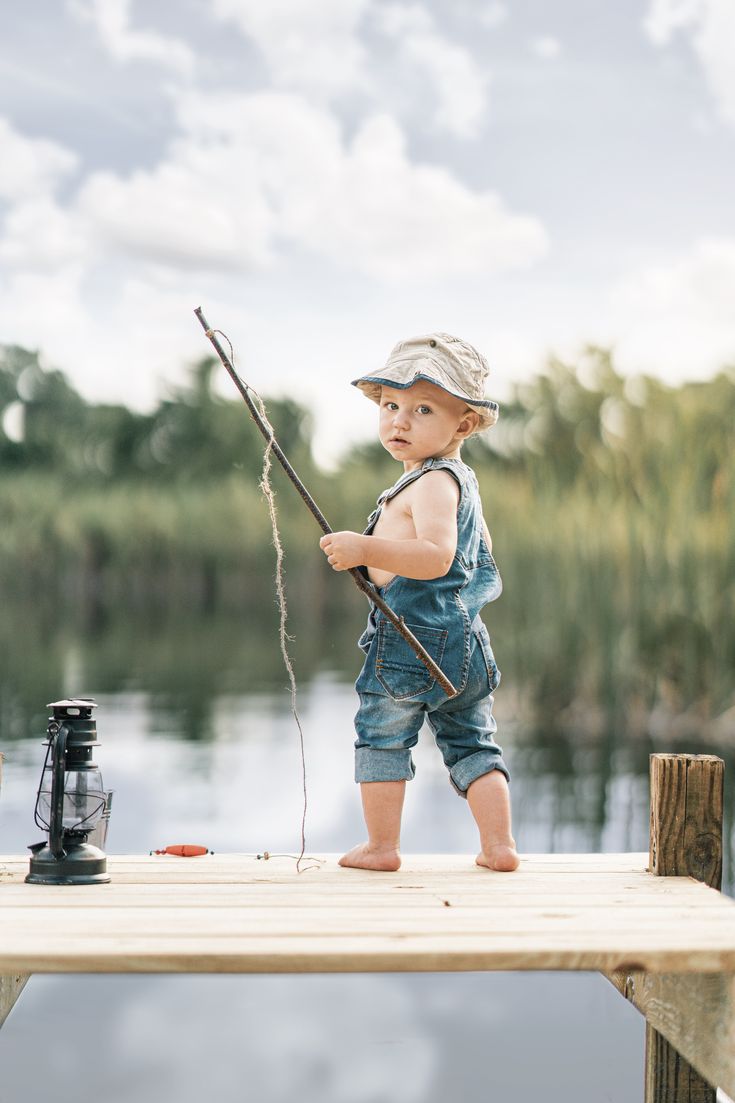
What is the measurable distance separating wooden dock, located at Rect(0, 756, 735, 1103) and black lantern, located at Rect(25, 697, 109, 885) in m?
0.05

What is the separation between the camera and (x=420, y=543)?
2.54 m

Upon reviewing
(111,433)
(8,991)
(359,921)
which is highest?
(111,433)

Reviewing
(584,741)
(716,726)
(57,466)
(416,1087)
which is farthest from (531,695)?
(57,466)

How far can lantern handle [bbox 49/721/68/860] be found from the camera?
8.27 ft

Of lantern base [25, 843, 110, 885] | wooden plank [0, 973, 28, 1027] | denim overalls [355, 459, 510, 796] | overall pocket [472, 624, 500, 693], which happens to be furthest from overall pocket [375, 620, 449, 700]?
wooden plank [0, 973, 28, 1027]

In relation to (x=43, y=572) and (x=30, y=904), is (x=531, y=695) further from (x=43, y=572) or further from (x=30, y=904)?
(x=43, y=572)

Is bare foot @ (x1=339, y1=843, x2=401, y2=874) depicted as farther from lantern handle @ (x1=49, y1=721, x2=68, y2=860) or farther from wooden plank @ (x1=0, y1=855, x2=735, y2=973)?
lantern handle @ (x1=49, y1=721, x2=68, y2=860)

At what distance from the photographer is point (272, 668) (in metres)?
15.3

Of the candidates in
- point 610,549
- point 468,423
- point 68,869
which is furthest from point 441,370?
point 610,549

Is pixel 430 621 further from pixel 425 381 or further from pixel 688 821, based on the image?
pixel 688 821

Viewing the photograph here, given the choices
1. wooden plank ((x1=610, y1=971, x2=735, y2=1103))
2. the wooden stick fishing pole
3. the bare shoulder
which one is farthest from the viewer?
the bare shoulder

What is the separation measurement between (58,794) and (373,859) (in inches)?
26.3

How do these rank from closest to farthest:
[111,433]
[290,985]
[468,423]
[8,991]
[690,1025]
→ [690,1025], [468,423], [8,991], [290,985], [111,433]

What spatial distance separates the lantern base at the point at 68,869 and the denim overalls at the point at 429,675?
0.56 metres
